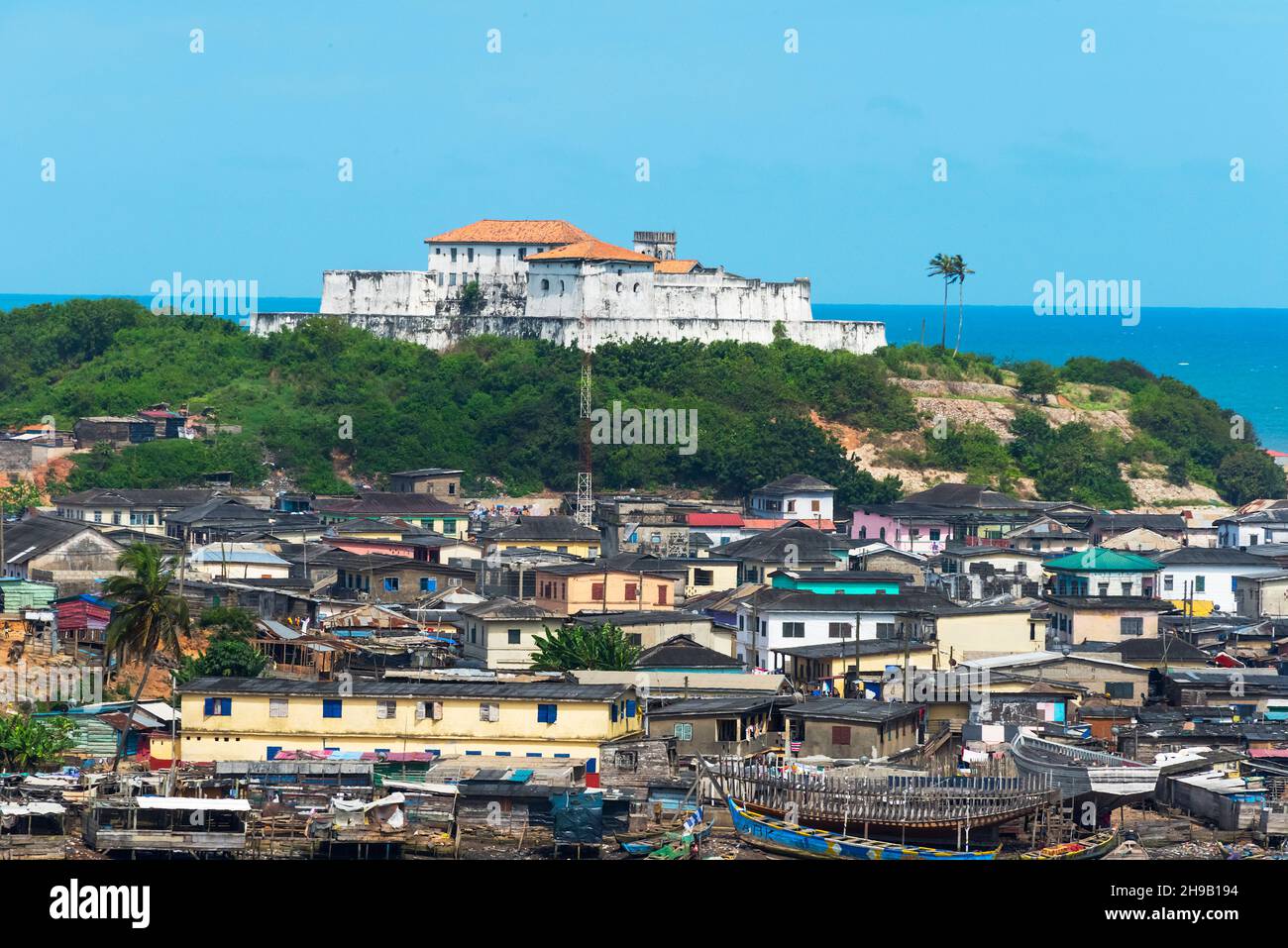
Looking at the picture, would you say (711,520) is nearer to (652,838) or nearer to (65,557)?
(65,557)

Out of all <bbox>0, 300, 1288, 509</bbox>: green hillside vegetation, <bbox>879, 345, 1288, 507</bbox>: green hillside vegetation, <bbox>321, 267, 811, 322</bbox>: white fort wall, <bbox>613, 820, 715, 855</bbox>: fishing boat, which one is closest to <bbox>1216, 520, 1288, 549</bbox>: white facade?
<bbox>0, 300, 1288, 509</bbox>: green hillside vegetation

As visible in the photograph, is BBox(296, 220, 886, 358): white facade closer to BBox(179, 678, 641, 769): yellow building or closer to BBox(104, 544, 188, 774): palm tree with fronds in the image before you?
BBox(104, 544, 188, 774): palm tree with fronds

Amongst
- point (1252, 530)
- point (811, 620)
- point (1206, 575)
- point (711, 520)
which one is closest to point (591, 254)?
point (711, 520)

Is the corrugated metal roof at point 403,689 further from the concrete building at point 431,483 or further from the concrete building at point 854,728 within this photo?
the concrete building at point 431,483

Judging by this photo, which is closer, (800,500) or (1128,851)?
(1128,851)

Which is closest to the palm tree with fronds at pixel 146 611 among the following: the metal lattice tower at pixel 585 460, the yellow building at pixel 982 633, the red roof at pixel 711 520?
the yellow building at pixel 982 633
